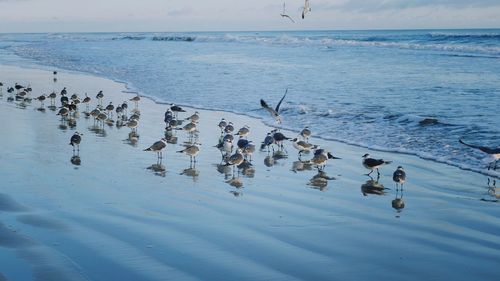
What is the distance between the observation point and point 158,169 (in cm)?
1130

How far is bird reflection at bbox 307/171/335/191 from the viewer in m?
10.4

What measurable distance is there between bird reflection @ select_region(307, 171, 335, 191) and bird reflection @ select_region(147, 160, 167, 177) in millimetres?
2684

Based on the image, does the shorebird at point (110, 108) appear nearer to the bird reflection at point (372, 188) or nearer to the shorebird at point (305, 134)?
the shorebird at point (305, 134)

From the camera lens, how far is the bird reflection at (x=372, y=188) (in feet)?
32.9

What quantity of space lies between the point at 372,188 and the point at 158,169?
3957 millimetres

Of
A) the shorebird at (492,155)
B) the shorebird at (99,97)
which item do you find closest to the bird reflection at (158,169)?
the shorebird at (492,155)

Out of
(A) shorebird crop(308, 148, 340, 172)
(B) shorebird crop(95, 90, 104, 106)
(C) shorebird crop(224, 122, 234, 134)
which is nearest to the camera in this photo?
(A) shorebird crop(308, 148, 340, 172)

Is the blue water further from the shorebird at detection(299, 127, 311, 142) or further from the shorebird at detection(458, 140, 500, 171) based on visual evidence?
the shorebird at detection(299, 127, 311, 142)

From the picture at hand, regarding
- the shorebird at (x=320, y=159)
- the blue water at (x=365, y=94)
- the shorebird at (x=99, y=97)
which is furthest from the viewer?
the shorebird at (x=99, y=97)

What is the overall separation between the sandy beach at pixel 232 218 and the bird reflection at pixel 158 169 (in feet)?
0.25

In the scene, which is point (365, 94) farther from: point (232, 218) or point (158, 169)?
point (232, 218)

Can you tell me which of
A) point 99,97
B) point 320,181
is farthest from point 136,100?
point 320,181

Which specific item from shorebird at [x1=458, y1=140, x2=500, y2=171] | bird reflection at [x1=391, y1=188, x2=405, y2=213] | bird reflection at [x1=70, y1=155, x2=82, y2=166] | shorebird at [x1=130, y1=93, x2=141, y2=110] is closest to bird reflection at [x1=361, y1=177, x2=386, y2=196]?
bird reflection at [x1=391, y1=188, x2=405, y2=213]

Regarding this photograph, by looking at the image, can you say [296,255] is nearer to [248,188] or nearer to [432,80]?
[248,188]
